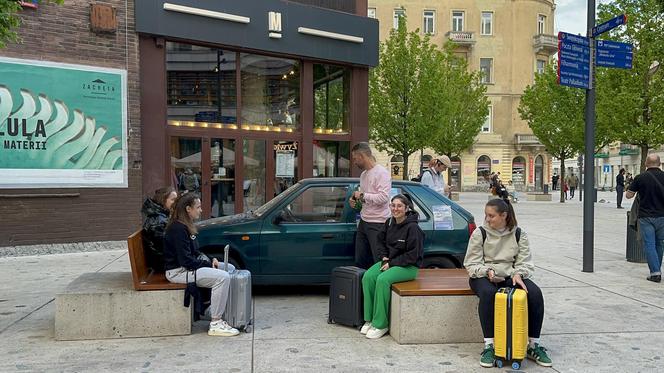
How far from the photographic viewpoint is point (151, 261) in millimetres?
5539

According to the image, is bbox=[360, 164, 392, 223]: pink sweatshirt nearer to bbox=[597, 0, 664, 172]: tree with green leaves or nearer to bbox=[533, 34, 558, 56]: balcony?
bbox=[597, 0, 664, 172]: tree with green leaves

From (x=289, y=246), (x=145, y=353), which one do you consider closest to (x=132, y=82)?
(x=289, y=246)

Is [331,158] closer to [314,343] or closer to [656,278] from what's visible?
[656,278]

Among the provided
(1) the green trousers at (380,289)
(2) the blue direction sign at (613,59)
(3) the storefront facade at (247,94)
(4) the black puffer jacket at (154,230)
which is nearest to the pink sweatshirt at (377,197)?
(1) the green trousers at (380,289)

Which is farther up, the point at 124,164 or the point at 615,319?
the point at 124,164

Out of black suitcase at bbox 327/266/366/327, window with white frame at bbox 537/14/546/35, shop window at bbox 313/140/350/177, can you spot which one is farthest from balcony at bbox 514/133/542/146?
black suitcase at bbox 327/266/366/327

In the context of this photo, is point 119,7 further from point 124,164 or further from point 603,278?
point 603,278

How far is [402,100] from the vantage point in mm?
23844

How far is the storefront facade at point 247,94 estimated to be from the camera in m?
11.6

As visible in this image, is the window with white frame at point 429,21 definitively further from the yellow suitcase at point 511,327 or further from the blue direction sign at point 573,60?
the yellow suitcase at point 511,327

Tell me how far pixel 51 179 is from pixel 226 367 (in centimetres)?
770

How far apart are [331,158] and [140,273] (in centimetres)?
957

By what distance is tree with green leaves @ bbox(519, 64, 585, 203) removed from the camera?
26516 millimetres

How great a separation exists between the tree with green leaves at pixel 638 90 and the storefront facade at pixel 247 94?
11185mm
